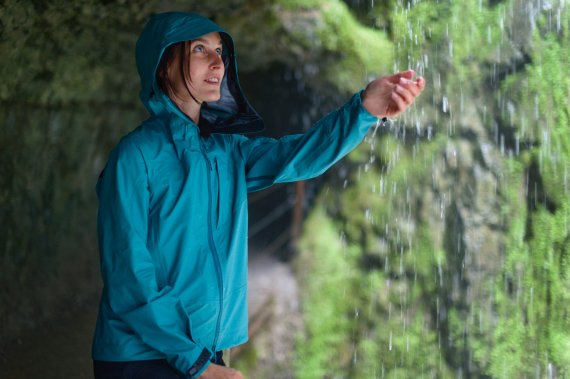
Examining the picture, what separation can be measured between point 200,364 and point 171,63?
905 mm

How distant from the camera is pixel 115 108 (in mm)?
5645

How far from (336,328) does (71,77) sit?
9.89 ft

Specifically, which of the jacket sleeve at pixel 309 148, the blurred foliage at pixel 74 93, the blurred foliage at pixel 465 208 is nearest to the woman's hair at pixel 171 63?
the jacket sleeve at pixel 309 148

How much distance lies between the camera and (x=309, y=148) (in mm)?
2059

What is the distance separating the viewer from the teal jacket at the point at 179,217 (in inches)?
66.7

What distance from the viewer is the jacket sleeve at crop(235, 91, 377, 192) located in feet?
6.55

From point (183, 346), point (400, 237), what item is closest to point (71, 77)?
point (400, 237)

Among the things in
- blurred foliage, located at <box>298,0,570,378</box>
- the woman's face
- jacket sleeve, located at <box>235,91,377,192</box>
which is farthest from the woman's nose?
blurred foliage, located at <box>298,0,570,378</box>

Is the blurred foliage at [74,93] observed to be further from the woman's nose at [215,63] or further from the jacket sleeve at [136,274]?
the jacket sleeve at [136,274]

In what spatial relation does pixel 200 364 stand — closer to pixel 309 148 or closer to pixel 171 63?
pixel 309 148

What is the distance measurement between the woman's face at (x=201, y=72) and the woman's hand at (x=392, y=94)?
45cm

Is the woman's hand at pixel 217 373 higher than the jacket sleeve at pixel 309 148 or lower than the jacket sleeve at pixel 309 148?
lower

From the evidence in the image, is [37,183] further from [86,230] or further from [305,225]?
[305,225]

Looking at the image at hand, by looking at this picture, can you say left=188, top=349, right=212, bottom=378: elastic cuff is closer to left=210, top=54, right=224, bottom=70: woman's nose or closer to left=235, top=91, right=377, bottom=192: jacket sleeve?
left=235, top=91, right=377, bottom=192: jacket sleeve
